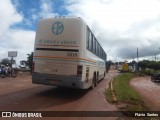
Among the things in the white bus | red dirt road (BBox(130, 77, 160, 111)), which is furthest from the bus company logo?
red dirt road (BBox(130, 77, 160, 111))

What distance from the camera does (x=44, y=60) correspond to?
1152cm

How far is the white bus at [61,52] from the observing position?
11.1 meters

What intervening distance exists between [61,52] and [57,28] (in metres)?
1.18

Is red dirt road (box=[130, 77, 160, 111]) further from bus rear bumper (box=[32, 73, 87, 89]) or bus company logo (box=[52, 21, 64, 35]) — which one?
bus company logo (box=[52, 21, 64, 35])

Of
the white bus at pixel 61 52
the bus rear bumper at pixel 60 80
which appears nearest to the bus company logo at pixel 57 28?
the white bus at pixel 61 52

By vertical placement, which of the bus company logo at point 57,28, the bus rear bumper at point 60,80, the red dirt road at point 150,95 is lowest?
the red dirt road at point 150,95

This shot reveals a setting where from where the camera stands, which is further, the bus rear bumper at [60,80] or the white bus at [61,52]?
the white bus at [61,52]

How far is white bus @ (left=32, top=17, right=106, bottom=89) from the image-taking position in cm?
1106

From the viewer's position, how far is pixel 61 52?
444 inches

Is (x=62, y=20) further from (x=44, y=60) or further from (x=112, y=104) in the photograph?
(x=112, y=104)

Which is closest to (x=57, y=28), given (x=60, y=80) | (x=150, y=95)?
(x=60, y=80)

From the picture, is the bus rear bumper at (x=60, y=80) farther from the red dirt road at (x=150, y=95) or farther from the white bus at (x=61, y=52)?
the red dirt road at (x=150, y=95)

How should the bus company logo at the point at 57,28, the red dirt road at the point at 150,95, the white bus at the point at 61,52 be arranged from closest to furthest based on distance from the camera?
the red dirt road at the point at 150,95, the white bus at the point at 61,52, the bus company logo at the point at 57,28

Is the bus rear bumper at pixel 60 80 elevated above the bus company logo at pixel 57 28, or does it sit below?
below
